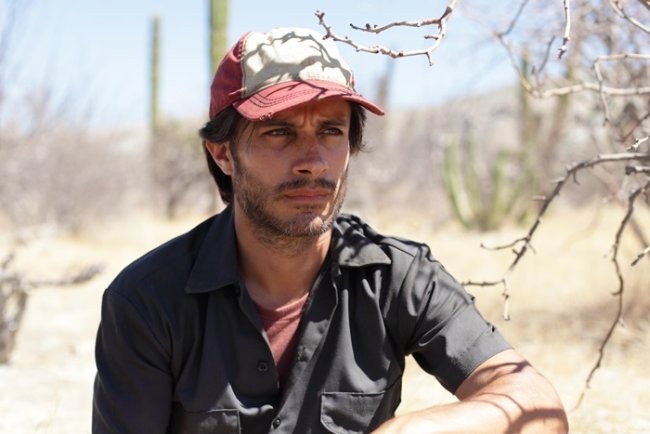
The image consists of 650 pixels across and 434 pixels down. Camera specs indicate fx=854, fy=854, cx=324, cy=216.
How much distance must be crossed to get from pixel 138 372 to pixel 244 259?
0.42 meters

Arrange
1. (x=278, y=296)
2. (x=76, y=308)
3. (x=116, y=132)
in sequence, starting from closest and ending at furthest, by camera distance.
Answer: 1. (x=278, y=296)
2. (x=76, y=308)
3. (x=116, y=132)

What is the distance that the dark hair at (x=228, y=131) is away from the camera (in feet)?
7.43

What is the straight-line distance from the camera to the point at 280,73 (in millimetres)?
2166

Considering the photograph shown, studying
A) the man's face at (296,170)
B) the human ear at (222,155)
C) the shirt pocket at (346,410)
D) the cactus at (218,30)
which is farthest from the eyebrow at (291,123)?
the cactus at (218,30)

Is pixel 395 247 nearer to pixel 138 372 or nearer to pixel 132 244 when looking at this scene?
pixel 138 372

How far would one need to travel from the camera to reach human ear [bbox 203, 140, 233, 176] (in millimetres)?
2365

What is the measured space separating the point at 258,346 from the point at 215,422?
206 mm

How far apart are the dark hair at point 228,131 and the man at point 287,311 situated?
1 centimetres

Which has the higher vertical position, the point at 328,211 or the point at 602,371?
the point at 328,211

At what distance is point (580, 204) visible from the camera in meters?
15.4

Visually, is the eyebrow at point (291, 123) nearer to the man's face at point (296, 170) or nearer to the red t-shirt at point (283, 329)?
the man's face at point (296, 170)

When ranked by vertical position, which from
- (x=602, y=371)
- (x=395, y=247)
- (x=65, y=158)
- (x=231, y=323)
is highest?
(x=395, y=247)

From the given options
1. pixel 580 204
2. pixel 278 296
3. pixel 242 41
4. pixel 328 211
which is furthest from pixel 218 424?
pixel 580 204

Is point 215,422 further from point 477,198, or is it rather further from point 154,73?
point 154,73
